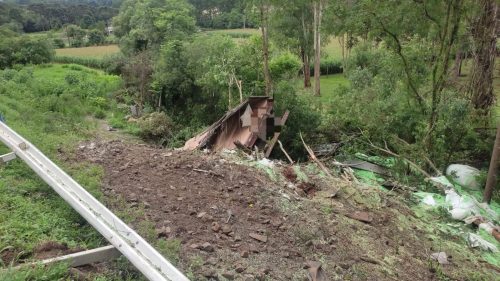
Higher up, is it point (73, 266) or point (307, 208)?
point (73, 266)

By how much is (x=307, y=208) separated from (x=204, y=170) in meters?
1.66

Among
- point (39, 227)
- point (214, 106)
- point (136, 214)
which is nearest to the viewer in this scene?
point (39, 227)

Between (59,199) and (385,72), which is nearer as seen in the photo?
(59,199)

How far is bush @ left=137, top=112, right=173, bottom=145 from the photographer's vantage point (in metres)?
14.5

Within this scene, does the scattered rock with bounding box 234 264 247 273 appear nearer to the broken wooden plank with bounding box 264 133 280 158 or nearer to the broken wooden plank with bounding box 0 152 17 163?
the broken wooden plank with bounding box 0 152 17 163

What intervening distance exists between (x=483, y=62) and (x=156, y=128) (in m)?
10.2

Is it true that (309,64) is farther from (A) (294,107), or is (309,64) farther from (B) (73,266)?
(B) (73,266)

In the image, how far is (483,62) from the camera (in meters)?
11.2

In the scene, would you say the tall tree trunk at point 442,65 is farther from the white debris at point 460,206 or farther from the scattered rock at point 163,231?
the scattered rock at point 163,231

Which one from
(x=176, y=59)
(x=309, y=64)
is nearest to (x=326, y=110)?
(x=176, y=59)

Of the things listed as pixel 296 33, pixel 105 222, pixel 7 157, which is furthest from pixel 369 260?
pixel 296 33

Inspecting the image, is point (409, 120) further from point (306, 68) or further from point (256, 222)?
point (306, 68)

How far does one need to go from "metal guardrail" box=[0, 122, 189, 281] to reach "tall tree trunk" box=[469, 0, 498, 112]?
9.89 m

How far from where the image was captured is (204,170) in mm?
6273
